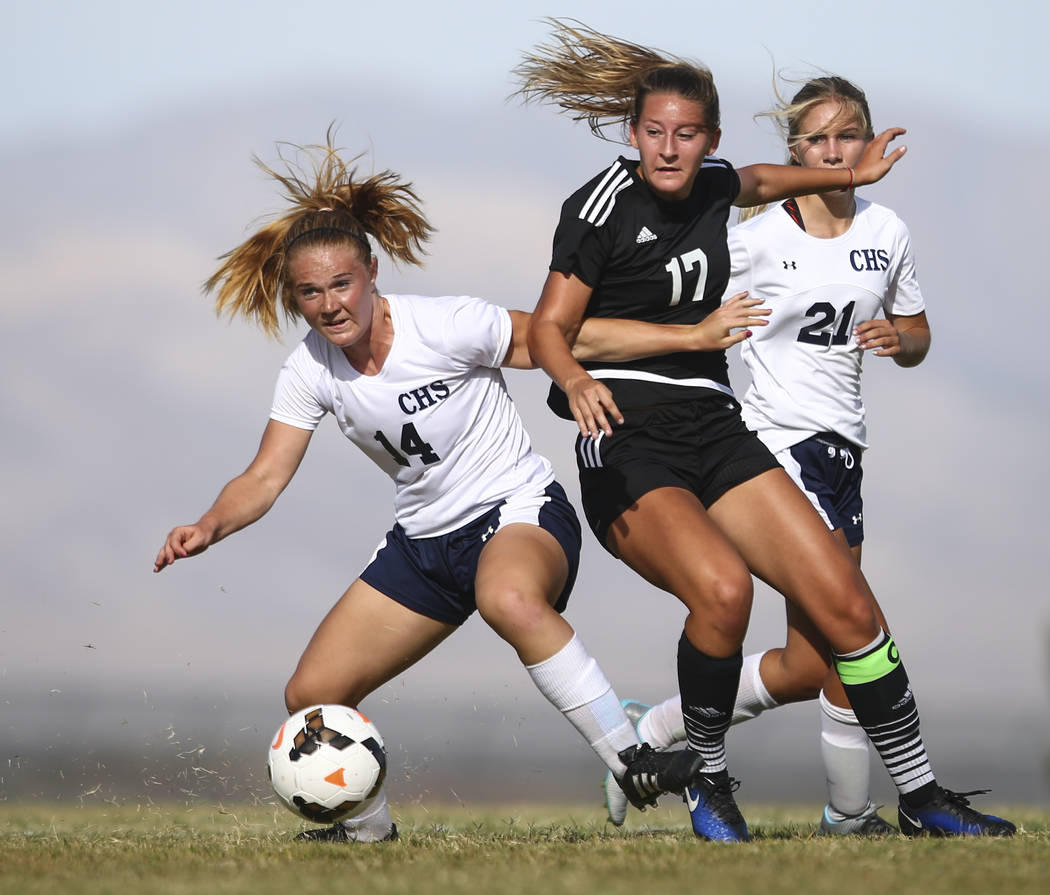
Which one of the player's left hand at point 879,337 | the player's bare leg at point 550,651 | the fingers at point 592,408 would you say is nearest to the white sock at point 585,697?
the player's bare leg at point 550,651

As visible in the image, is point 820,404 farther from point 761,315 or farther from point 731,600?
point 731,600

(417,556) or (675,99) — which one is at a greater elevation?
(675,99)

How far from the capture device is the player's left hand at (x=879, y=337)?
18.0 ft

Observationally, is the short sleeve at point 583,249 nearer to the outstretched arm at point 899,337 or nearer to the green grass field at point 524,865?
the outstretched arm at point 899,337

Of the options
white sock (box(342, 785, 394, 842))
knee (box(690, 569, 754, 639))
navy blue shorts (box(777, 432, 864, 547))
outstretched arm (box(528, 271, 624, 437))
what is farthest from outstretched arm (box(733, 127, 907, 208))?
white sock (box(342, 785, 394, 842))

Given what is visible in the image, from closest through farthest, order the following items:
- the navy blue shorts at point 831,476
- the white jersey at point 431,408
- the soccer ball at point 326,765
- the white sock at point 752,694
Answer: the soccer ball at point 326,765
the white jersey at point 431,408
the navy blue shorts at point 831,476
the white sock at point 752,694

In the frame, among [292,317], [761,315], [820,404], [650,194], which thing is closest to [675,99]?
[650,194]

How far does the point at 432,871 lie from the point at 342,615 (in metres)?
1.71

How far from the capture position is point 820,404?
5836 millimetres

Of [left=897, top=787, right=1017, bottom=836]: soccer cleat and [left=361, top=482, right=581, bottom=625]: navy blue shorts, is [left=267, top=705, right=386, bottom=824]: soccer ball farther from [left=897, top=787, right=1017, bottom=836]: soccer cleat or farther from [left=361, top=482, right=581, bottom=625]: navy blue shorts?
[left=897, top=787, right=1017, bottom=836]: soccer cleat

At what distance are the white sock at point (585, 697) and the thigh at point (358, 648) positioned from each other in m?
0.76

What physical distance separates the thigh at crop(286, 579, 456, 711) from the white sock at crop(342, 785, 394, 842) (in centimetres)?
46

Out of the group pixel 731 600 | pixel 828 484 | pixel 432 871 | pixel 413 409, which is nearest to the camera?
pixel 432 871

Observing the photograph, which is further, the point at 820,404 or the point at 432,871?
the point at 820,404
